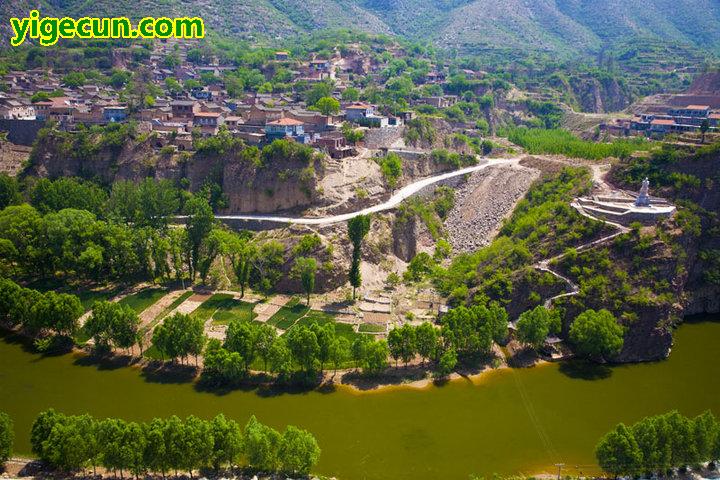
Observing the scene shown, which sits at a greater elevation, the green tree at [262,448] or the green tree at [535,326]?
the green tree at [535,326]

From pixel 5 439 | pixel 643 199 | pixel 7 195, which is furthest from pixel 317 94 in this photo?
pixel 5 439

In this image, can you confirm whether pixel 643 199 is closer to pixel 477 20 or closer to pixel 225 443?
pixel 225 443

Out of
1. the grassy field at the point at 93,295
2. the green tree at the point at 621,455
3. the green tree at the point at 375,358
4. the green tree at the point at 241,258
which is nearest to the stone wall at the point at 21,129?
the grassy field at the point at 93,295

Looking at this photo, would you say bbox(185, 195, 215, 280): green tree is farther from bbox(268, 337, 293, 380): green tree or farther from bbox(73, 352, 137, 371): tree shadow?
bbox(268, 337, 293, 380): green tree

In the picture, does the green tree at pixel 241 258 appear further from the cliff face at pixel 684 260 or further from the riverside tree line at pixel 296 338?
the cliff face at pixel 684 260

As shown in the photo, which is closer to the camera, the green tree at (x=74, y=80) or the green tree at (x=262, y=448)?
the green tree at (x=262, y=448)

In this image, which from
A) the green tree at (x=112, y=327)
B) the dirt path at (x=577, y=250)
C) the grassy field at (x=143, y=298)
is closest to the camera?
the green tree at (x=112, y=327)
